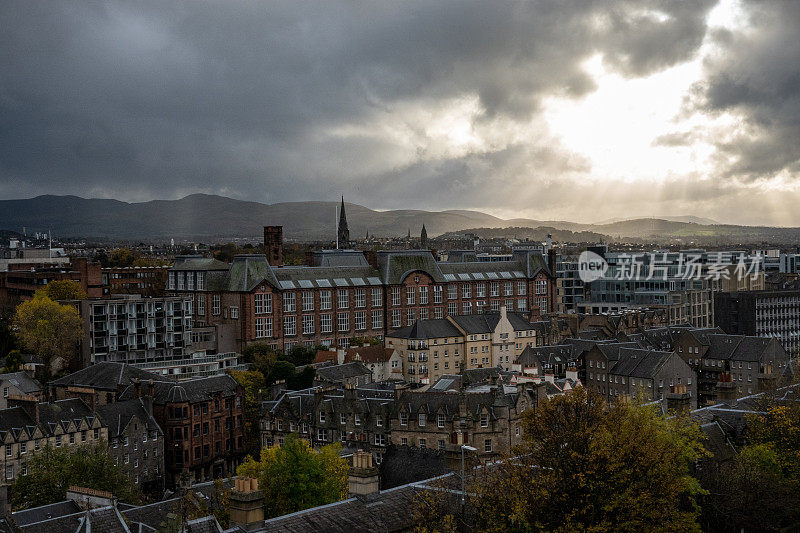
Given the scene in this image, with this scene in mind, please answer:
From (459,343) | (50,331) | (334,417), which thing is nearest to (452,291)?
(459,343)

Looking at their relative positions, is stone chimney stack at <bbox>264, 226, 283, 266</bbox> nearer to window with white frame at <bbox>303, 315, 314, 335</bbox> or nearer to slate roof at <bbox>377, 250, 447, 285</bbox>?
slate roof at <bbox>377, 250, 447, 285</bbox>

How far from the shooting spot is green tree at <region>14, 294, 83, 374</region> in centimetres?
11900

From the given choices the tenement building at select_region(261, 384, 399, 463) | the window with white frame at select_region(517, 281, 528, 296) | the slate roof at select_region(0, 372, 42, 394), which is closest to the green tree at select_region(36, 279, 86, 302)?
the slate roof at select_region(0, 372, 42, 394)

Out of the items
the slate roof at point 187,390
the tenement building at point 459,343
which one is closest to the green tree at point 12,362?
the slate roof at point 187,390

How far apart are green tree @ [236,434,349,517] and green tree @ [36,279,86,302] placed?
3369 inches

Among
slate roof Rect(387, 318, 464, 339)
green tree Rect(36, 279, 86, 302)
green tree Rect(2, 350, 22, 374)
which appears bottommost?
green tree Rect(2, 350, 22, 374)

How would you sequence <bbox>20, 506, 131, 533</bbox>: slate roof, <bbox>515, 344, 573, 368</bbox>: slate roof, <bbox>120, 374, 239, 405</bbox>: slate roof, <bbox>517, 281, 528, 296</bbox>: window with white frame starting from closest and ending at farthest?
<bbox>20, 506, 131, 533</bbox>: slate roof, <bbox>120, 374, 239, 405</bbox>: slate roof, <bbox>515, 344, 573, 368</bbox>: slate roof, <bbox>517, 281, 528, 296</bbox>: window with white frame

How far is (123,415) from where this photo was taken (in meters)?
90.9

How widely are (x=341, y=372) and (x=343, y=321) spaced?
38452 millimetres

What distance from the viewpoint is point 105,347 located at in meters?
127

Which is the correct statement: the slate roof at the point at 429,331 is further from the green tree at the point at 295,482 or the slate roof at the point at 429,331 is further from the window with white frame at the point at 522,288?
the green tree at the point at 295,482

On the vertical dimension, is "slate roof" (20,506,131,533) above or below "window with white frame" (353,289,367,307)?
below

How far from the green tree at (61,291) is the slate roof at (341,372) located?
48352 millimetres

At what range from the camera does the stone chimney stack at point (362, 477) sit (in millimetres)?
45594
